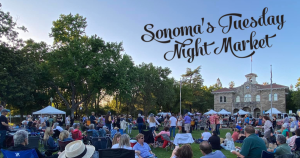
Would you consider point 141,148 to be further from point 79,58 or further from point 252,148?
point 79,58

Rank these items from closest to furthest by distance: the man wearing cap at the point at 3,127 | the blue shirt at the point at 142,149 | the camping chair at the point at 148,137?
the blue shirt at the point at 142,149
the man wearing cap at the point at 3,127
the camping chair at the point at 148,137

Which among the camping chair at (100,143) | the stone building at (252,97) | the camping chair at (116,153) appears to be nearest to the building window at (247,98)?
the stone building at (252,97)

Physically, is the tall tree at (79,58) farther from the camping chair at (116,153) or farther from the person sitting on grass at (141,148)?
the camping chair at (116,153)

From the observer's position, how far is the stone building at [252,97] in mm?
50938

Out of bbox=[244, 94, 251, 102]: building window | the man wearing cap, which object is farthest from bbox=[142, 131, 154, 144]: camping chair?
bbox=[244, 94, 251, 102]: building window

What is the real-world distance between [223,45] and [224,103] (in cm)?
4670

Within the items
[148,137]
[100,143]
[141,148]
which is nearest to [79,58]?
[148,137]

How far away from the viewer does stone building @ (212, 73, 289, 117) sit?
50938 millimetres

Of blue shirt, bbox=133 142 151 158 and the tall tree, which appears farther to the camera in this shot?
the tall tree

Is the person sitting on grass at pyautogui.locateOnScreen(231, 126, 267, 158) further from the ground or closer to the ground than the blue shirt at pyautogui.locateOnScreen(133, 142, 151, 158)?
further from the ground

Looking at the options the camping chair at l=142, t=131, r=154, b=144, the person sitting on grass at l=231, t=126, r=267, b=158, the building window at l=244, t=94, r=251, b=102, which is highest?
the building window at l=244, t=94, r=251, b=102

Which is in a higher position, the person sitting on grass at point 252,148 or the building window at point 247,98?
the building window at point 247,98

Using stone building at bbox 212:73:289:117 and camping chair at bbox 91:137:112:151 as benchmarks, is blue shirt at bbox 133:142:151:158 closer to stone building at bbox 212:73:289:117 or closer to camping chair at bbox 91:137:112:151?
camping chair at bbox 91:137:112:151

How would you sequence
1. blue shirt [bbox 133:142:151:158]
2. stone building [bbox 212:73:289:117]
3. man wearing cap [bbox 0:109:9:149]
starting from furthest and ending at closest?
stone building [bbox 212:73:289:117] < man wearing cap [bbox 0:109:9:149] < blue shirt [bbox 133:142:151:158]
